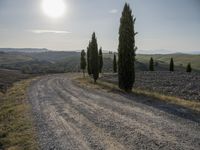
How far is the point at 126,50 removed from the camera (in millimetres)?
34094

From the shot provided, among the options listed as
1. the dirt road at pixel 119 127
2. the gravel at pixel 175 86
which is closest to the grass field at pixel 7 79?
the gravel at pixel 175 86

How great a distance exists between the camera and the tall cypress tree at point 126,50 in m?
33.8

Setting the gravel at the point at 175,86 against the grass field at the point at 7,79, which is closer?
the gravel at the point at 175,86

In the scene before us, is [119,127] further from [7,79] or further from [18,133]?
[7,79]

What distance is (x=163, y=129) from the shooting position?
551 inches

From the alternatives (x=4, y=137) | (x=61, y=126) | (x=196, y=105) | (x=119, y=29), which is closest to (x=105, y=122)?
(x=61, y=126)

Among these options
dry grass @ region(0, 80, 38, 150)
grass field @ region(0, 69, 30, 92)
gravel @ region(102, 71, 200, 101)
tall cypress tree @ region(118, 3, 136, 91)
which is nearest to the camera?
dry grass @ region(0, 80, 38, 150)

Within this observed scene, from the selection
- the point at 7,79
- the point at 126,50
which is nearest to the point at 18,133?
the point at 126,50

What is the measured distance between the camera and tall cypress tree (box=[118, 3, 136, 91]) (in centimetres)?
3375

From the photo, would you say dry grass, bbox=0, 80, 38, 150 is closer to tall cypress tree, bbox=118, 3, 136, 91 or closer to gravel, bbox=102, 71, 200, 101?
tall cypress tree, bbox=118, 3, 136, 91

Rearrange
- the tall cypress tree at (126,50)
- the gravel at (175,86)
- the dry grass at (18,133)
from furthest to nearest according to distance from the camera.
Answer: the tall cypress tree at (126,50) → the gravel at (175,86) → the dry grass at (18,133)

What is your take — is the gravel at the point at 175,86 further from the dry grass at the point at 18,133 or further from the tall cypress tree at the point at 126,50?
the dry grass at the point at 18,133

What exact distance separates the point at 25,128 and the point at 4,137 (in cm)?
151

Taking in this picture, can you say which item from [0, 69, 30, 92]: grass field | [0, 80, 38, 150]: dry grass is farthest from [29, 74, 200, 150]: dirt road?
[0, 69, 30, 92]: grass field
